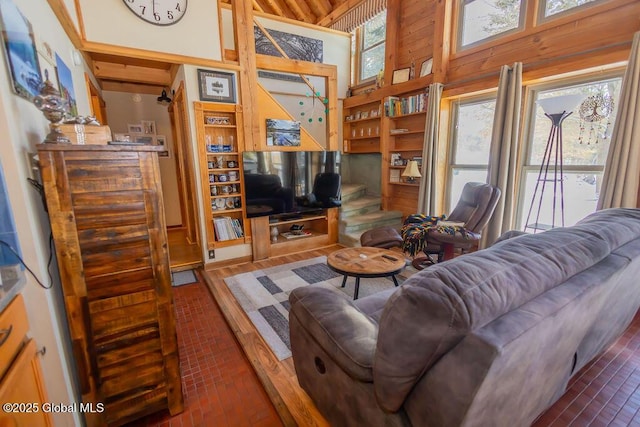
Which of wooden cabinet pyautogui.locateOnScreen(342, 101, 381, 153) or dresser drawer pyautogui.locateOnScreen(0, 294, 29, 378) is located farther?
wooden cabinet pyautogui.locateOnScreen(342, 101, 381, 153)

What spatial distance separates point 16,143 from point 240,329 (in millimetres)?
1725

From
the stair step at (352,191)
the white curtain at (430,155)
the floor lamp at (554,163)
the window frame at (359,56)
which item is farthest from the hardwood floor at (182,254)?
the window frame at (359,56)

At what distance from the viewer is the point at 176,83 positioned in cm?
349

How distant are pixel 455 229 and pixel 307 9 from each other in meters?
5.41

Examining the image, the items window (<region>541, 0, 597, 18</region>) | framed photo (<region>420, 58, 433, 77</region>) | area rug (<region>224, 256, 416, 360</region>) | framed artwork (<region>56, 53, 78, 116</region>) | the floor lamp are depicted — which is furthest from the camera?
framed photo (<region>420, 58, 433, 77</region>)

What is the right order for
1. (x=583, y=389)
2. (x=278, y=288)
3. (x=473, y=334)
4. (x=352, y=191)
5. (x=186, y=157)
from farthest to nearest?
1. (x=352, y=191)
2. (x=186, y=157)
3. (x=278, y=288)
4. (x=583, y=389)
5. (x=473, y=334)

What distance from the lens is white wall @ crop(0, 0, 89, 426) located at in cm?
104

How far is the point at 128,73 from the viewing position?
3469 mm

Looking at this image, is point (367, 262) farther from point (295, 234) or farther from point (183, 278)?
point (183, 278)

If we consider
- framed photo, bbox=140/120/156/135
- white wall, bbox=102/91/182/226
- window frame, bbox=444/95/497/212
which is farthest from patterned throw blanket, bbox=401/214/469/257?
framed photo, bbox=140/120/156/135

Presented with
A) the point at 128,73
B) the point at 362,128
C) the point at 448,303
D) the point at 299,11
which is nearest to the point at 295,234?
the point at 362,128

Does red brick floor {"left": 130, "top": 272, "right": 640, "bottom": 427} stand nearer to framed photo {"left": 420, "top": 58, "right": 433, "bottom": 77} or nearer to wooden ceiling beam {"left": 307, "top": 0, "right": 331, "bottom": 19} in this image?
framed photo {"left": 420, "top": 58, "right": 433, "bottom": 77}

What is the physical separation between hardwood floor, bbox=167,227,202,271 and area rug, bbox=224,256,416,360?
72cm

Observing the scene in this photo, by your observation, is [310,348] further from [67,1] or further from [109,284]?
[67,1]
